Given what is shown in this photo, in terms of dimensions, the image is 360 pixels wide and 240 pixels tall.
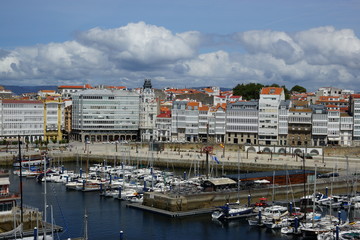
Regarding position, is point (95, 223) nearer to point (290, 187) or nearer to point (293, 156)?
point (290, 187)

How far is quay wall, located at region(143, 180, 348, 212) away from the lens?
43.0 m

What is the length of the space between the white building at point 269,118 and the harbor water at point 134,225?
4535 cm

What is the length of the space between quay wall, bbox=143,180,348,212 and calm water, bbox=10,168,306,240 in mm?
1145

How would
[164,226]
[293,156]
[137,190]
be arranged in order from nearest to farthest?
[164,226] < [137,190] < [293,156]

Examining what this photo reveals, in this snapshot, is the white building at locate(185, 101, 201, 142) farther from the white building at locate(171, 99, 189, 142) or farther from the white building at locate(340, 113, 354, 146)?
the white building at locate(340, 113, 354, 146)

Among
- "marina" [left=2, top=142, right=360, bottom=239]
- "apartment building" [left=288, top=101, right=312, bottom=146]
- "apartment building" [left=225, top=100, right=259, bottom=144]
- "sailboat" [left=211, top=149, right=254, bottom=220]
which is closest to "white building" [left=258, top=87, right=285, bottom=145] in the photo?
"apartment building" [left=225, top=100, right=259, bottom=144]

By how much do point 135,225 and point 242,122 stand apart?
53127 millimetres

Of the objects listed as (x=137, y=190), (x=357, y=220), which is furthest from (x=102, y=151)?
(x=357, y=220)

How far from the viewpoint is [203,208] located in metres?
43.9

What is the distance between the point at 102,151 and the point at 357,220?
1930 inches

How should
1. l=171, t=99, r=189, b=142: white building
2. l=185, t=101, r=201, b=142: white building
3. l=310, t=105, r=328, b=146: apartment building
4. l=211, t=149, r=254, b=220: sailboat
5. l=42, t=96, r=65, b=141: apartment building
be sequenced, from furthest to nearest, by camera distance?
l=42, t=96, r=65, b=141: apartment building → l=171, t=99, r=189, b=142: white building → l=185, t=101, r=201, b=142: white building → l=310, t=105, r=328, b=146: apartment building → l=211, t=149, r=254, b=220: sailboat

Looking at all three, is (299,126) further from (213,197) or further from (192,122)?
(213,197)

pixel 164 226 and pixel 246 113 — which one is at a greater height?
pixel 246 113

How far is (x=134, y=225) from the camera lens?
40.6 m
